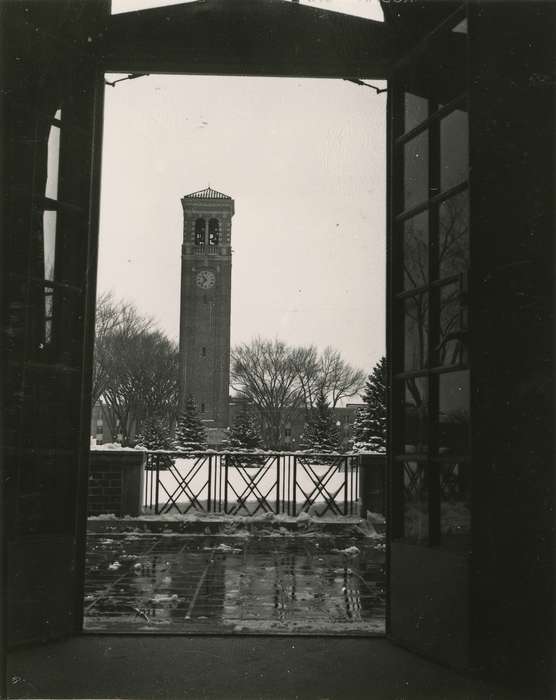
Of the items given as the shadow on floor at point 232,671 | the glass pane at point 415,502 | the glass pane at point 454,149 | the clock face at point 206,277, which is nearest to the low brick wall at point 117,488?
the shadow on floor at point 232,671

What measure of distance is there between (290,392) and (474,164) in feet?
110

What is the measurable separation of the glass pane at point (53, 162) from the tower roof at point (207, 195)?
168 ft

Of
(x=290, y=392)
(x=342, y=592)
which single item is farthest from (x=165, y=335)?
(x=342, y=592)

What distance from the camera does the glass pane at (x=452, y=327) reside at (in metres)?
3.35

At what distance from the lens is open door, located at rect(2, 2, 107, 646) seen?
3.46m

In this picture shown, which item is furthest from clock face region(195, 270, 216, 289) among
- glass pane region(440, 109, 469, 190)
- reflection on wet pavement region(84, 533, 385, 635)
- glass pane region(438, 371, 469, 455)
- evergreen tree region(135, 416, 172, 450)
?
glass pane region(438, 371, 469, 455)

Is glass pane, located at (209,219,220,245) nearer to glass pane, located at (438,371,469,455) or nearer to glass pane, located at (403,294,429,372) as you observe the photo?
glass pane, located at (403,294,429,372)

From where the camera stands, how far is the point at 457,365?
3359mm

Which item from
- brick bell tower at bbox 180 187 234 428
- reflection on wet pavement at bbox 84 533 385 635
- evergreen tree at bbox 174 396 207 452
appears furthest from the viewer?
brick bell tower at bbox 180 187 234 428

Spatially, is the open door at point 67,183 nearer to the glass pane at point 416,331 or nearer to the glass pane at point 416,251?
the glass pane at point 416,251

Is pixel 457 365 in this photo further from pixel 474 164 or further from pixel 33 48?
pixel 33 48

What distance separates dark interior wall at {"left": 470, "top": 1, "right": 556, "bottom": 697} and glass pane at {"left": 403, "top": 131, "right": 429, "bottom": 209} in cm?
46

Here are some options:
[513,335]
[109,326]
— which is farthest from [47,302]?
[109,326]

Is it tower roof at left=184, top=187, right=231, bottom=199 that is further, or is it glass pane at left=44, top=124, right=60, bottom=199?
tower roof at left=184, top=187, right=231, bottom=199
